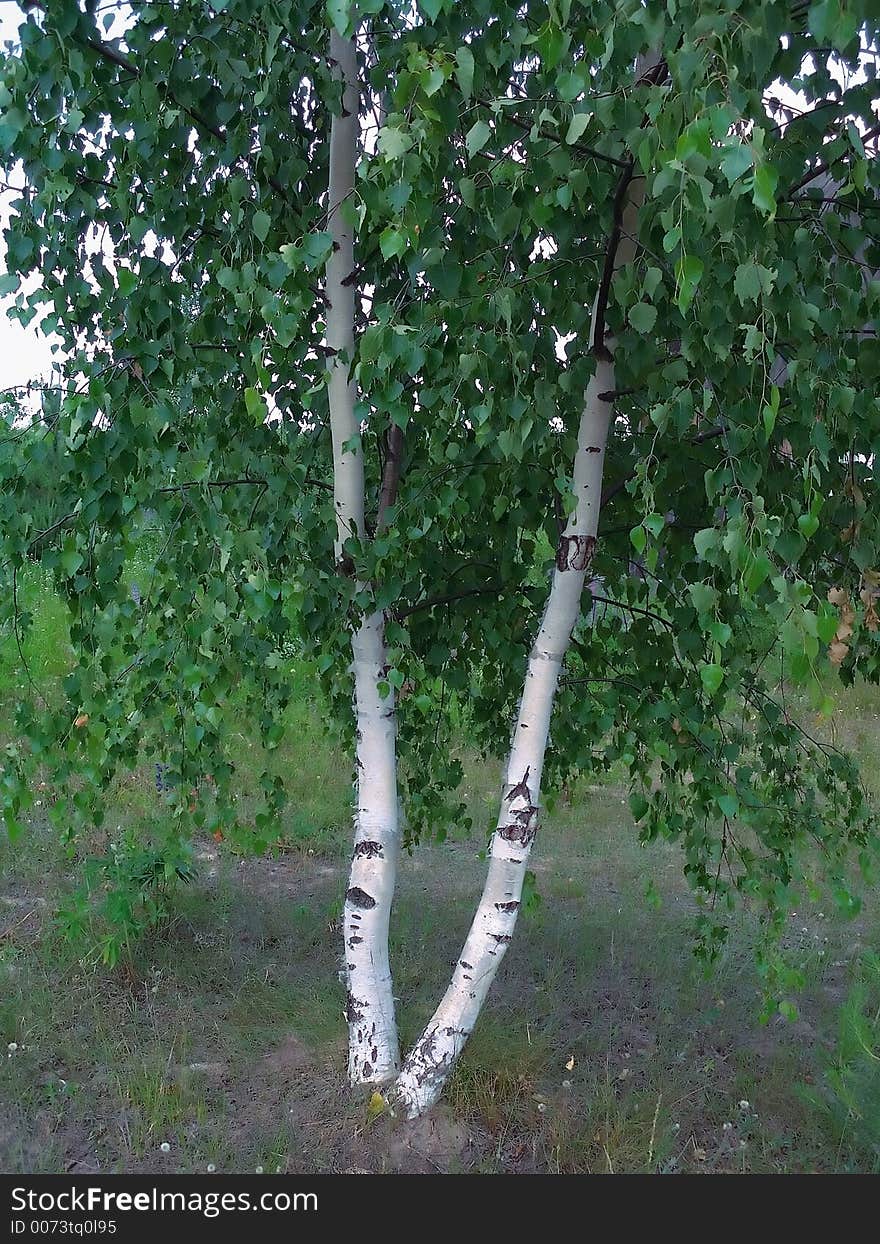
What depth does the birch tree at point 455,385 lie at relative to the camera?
5.72 feet

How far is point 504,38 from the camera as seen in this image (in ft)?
6.72

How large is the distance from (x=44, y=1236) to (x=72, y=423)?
2.13 meters

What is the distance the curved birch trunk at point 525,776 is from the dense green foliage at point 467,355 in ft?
0.29

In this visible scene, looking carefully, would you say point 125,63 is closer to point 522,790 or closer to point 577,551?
point 577,551

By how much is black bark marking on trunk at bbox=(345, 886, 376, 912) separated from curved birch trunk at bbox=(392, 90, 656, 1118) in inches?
13.9

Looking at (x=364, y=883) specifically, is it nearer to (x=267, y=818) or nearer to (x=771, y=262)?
(x=267, y=818)

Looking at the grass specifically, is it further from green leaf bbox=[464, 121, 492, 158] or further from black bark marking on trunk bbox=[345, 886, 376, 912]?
green leaf bbox=[464, 121, 492, 158]

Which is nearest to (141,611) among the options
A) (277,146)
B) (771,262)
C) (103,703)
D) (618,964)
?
(103,703)

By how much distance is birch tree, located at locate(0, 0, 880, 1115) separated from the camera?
174 cm

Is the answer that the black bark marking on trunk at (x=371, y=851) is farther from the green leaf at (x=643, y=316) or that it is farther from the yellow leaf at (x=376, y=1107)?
the green leaf at (x=643, y=316)

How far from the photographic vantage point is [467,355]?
6.87 ft

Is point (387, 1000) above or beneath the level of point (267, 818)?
beneath

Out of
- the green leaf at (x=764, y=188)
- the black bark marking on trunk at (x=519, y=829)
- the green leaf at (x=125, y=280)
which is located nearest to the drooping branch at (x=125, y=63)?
the green leaf at (x=125, y=280)

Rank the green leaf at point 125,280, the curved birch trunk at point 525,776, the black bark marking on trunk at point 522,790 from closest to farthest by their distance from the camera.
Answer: the green leaf at point 125,280 → the curved birch trunk at point 525,776 → the black bark marking on trunk at point 522,790
